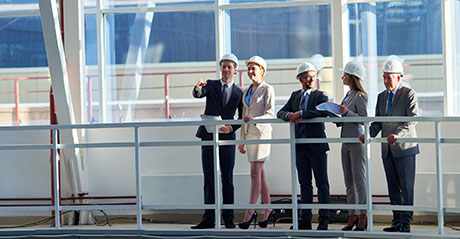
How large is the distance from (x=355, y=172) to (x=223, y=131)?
1.10 m

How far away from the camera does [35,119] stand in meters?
8.27

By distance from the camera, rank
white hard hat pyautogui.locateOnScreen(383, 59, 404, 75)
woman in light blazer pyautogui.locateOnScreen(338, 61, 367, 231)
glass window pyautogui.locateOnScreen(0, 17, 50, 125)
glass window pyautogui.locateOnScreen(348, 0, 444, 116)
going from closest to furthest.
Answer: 1. white hard hat pyautogui.locateOnScreen(383, 59, 404, 75)
2. woman in light blazer pyautogui.locateOnScreen(338, 61, 367, 231)
3. glass window pyautogui.locateOnScreen(348, 0, 444, 116)
4. glass window pyautogui.locateOnScreen(0, 17, 50, 125)

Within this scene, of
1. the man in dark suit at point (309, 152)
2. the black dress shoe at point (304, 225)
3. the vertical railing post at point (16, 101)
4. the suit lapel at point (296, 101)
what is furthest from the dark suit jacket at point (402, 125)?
Answer: the vertical railing post at point (16, 101)

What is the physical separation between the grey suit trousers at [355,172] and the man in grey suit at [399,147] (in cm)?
19

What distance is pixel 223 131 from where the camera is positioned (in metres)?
6.27

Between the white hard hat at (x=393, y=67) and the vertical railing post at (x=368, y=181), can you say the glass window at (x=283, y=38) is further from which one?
the vertical railing post at (x=368, y=181)

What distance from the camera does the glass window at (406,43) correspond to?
24.8 ft

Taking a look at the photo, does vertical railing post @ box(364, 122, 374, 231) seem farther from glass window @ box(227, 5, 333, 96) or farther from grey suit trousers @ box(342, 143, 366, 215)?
glass window @ box(227, 5, 333, 96)

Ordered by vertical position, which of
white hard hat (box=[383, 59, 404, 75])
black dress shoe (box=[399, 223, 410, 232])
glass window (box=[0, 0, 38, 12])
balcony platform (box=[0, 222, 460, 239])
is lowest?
balcony platform (box=[0, 222, 460, 239])

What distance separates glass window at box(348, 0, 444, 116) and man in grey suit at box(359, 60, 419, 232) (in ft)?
5.35

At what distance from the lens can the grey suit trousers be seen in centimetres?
610

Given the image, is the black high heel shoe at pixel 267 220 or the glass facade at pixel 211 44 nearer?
the black high heel shoe at pixel 267 220

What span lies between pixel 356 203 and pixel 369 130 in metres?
0.59

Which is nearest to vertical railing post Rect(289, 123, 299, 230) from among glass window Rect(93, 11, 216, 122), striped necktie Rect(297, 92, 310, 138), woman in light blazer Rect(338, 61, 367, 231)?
striped necktie Rect(297, 92, 310, 138)
